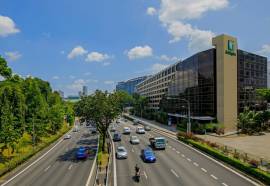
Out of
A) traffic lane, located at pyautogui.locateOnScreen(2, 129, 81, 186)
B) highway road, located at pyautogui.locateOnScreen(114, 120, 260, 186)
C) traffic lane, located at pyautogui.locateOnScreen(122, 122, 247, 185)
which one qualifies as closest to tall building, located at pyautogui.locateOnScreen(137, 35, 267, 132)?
highway road, located at pyautogui.locateOnScreen(114, 120, 260, 186)

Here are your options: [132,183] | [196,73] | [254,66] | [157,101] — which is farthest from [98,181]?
[157,101]

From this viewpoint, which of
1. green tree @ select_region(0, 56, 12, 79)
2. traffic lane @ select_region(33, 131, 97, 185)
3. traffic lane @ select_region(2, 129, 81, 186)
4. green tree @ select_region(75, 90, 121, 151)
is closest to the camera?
traffic lane @ select_region(33, 131, 97, 185)

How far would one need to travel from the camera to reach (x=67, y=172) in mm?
40438

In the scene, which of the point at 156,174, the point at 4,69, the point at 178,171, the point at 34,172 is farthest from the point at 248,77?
the point at 34,172

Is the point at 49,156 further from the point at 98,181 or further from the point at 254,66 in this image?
the point at 254,66

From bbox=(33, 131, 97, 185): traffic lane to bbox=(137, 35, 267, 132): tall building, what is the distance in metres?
46.2

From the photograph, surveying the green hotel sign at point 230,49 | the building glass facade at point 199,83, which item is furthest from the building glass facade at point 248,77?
the building glass facade at point 199,83

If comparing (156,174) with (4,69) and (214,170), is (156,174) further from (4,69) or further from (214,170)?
(4,69)

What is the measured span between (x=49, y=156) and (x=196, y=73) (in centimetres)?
5444

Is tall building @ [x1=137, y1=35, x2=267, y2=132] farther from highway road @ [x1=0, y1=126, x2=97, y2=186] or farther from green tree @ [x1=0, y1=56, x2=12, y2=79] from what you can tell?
green tree @ [x1=0, y1=56, x2=12, y2=79]

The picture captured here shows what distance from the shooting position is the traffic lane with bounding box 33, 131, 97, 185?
3578 centimetres

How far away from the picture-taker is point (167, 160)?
44.7m

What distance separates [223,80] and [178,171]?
46.8 m

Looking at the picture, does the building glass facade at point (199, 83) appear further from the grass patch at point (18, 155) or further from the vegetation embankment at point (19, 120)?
the grass patch at point (18, 155)
